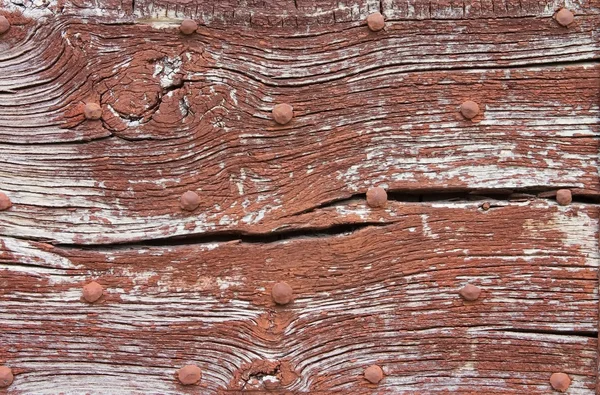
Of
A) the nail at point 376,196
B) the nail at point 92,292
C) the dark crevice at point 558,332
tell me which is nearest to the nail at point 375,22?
the nail at point 376,196

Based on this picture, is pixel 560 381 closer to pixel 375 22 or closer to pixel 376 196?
pixel 376 196

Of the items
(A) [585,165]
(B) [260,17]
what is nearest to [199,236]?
(B) [260,17]

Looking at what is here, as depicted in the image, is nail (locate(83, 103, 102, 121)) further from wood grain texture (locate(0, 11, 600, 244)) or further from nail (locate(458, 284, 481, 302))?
nail (locate(458, 284, 481, 302))

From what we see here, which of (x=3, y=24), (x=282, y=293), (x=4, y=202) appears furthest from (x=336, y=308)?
(x=3, y=24)

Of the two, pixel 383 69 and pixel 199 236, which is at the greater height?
pixel 383 69

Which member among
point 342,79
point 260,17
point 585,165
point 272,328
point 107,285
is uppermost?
point 260,17

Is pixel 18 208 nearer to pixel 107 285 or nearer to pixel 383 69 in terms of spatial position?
pixel 107 285
